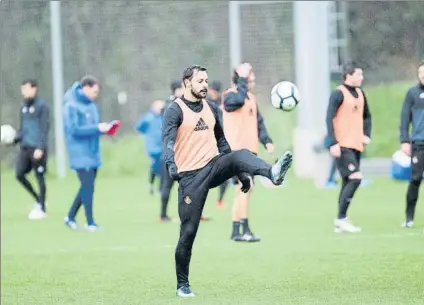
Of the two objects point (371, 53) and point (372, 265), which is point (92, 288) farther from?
point (371, 53)

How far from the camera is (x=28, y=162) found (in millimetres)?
18859

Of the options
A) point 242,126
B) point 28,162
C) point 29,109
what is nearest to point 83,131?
point 242,126

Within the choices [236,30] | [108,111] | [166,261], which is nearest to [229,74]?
[236,30]

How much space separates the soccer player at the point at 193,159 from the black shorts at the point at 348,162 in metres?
4.64

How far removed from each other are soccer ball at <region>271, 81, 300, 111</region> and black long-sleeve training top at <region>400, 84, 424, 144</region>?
2.45 m

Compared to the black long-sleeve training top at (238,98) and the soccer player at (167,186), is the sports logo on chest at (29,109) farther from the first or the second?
the black long-sleeve training top at (238,98)

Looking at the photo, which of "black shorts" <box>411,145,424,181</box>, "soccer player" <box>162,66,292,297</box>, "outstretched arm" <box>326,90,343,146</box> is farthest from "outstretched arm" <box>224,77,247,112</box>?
"soccer player" <box>162,66,292,297</box>

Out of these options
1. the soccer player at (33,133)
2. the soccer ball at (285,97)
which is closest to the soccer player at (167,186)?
the soccer player at (33,133)

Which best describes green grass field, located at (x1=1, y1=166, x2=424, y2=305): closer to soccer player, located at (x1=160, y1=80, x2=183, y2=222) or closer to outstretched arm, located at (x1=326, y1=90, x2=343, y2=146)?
Answer: soccer player, located at (x1=160, y1=80, x2=183, y2=222)

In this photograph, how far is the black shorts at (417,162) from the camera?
1497cm

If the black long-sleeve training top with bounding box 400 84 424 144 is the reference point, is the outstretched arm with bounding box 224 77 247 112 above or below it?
above

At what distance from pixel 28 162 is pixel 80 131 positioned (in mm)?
3007

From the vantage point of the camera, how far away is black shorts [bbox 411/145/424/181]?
49.1ft

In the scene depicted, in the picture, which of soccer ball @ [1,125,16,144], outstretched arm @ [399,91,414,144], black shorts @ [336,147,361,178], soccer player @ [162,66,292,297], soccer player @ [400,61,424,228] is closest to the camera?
soccer player @ [162,66,292,297]
